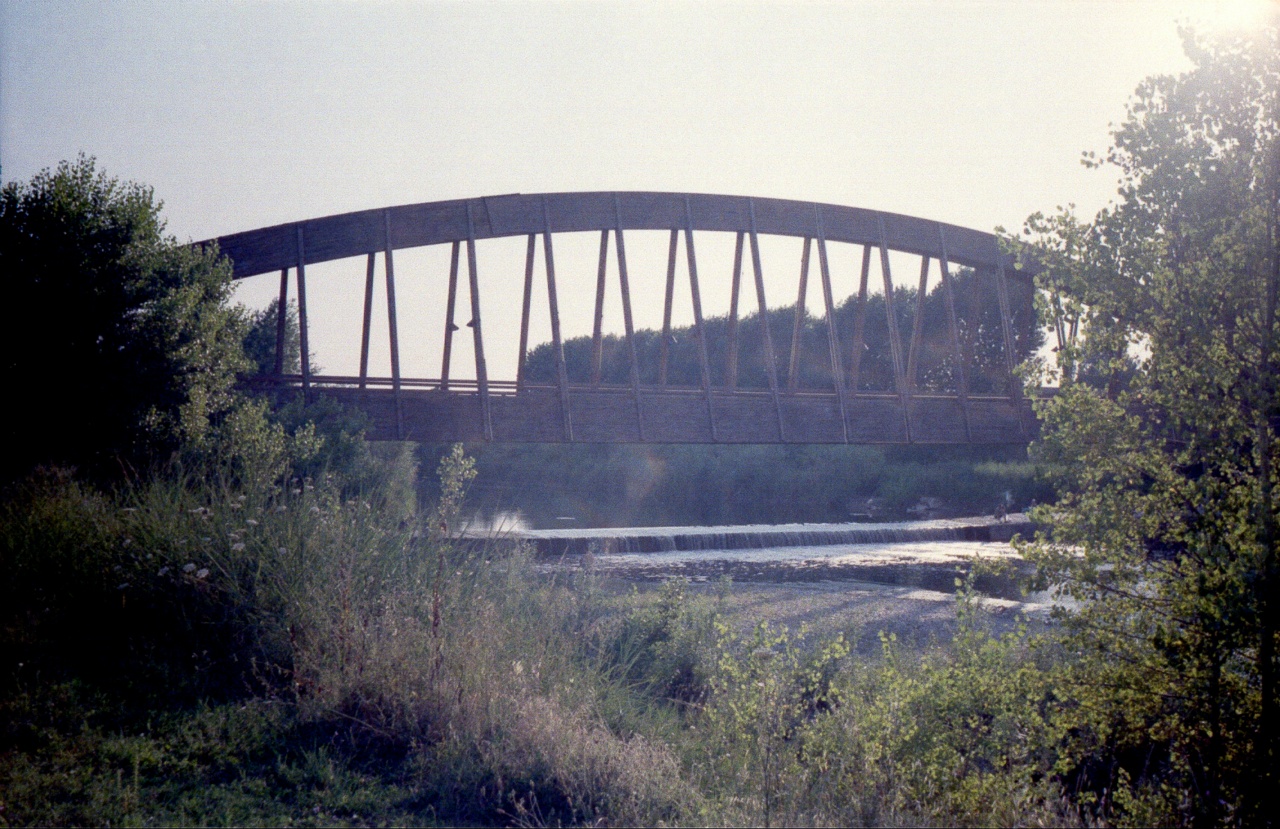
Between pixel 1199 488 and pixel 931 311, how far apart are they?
41902 millimetres

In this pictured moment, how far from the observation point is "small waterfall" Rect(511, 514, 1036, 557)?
19.9m

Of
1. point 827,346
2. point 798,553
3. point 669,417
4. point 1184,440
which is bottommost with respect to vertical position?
point 798,553

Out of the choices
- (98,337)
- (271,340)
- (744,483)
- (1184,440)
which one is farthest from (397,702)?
(744,483)

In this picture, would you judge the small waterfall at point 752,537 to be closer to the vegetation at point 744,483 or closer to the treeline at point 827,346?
the vegetation at point 744,483

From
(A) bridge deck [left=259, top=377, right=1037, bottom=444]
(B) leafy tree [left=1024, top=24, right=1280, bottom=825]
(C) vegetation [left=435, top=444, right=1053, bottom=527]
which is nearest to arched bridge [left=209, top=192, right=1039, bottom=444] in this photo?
(A) bridge deck [left=259, top=377, right=1037, bottom=444]

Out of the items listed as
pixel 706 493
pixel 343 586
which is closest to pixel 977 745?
pixel 343 586

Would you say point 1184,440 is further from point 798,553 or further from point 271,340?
point 271,340

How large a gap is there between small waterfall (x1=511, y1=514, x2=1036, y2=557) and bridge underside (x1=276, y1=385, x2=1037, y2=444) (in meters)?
2.16

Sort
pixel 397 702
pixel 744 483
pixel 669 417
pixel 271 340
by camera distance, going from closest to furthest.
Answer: pixel 397 702, pixel 669 417, pixel 271 340, pixel 744 483

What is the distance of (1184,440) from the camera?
3.97 meters

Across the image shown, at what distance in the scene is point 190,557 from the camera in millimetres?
6086

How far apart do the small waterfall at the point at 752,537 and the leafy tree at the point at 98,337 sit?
→ 7.64 meters

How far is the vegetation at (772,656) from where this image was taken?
3.76 m

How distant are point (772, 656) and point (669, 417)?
16.7 m
